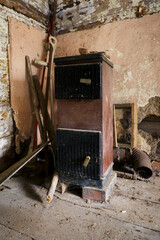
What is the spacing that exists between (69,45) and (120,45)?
0.80 m

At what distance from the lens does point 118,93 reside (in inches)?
98.7

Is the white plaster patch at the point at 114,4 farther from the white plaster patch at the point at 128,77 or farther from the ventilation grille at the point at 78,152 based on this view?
the ventilation grille at the point at 78,152

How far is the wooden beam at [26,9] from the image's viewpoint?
2181 millimetres

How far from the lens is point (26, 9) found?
2.41 m

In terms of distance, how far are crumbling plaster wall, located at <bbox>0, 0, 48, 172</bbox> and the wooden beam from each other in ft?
0.15

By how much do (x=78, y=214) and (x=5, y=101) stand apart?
1561 mm

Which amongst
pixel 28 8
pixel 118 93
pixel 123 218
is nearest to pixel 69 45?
pixel 28 8

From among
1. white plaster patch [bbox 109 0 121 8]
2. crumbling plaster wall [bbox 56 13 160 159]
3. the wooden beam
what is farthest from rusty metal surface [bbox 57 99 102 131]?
white plaster patch [bbox 109 0 121 8]

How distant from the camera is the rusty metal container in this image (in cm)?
154

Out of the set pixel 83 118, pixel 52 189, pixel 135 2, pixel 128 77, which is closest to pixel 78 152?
pixel 83 118

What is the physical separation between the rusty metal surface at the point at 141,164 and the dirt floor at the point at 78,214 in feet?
0.48

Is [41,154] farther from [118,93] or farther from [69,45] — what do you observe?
[69,45]

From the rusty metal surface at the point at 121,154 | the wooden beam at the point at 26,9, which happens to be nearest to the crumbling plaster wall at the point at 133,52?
the rusty metal surface at the point at 121,154

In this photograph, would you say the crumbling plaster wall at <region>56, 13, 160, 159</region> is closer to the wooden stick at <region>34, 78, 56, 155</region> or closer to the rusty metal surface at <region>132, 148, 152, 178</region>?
the rusty metal surface at <region>132, 148, 152, 178</region>
